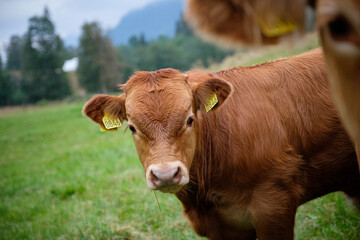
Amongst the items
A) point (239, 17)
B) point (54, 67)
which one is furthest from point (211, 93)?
point (54, 67)

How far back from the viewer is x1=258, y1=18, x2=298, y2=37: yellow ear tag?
131cm

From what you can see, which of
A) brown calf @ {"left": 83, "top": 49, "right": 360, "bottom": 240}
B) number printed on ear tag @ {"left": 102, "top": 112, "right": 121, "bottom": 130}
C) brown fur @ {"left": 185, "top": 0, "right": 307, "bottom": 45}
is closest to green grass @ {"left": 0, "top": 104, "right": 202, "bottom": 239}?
brown calf @ {"left": 83, "top": 49, "right": 360, "bottom": 240}

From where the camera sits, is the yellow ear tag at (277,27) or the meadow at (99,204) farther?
the meadow at (99,204)

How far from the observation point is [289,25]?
133cm

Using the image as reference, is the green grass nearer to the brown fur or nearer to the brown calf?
the brown calf

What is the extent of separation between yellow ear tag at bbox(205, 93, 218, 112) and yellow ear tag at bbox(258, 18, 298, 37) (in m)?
1.29

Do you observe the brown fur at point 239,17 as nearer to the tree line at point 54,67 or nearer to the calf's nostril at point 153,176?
the calf's nostril at point 153,176

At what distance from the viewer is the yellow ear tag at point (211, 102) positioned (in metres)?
2.70

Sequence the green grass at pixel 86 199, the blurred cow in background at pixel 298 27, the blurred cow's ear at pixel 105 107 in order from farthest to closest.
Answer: the green grass at pixel 86 199, the blurred cow's ear at pixel 105 107, the blurred cow in background at pixel 298 27

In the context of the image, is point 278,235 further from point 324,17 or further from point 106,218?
point 106,218

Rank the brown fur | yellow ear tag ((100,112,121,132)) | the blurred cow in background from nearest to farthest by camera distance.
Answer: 1. the blurred cow in background
2. the brown fur
3. yellow ear tag ((100,112,121,132))

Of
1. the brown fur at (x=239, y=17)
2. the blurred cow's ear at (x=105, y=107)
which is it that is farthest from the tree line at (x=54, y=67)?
the brown fur at (x=239, y=17)

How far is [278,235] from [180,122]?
1.33 meters

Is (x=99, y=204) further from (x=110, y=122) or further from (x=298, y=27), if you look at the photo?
(x=298, y=27)
